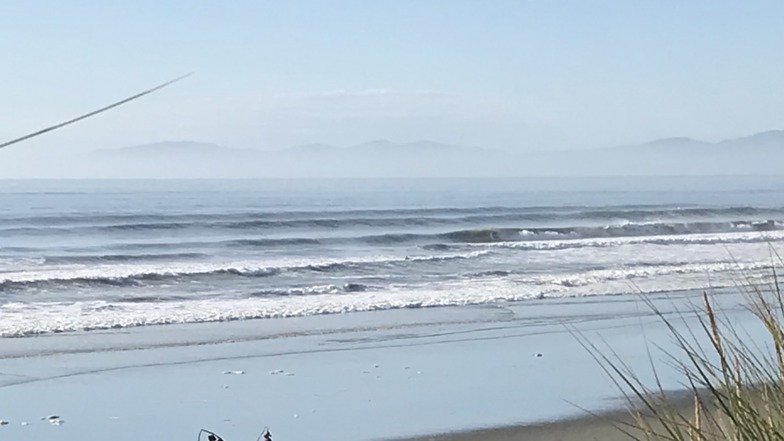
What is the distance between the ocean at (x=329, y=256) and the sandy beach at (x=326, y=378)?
1143 millimetres

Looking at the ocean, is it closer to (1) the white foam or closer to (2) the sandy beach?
(1) the white foam

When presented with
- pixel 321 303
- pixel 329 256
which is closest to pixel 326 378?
pixel 321 303

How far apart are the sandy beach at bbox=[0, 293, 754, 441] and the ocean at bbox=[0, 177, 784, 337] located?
3.75 feet

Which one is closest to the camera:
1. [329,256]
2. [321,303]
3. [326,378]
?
[326,378]

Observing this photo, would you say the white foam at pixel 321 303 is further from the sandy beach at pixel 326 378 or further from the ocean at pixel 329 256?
the sandy beach at pixel 326 378

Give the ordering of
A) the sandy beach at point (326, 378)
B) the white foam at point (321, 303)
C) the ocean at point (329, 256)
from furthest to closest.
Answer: the ocean at point (329, 256) → the white foam at point (321, 303) → the sandy beach at point (326, 378)

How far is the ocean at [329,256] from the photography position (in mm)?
14898

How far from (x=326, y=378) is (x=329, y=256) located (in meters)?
14.4

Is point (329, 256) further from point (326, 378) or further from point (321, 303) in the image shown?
point (326, 378)

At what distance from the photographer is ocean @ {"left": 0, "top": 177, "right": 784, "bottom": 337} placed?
14898 mm

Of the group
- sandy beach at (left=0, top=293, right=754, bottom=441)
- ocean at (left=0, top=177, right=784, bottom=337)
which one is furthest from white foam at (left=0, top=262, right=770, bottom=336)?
sandy beach at (left=0, top=293, right=754, bottom=441)

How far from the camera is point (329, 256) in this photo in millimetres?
23547

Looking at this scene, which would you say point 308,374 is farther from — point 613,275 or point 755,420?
point 613,275

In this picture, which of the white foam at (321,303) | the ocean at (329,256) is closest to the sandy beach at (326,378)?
the white foam at (321,303)
